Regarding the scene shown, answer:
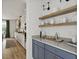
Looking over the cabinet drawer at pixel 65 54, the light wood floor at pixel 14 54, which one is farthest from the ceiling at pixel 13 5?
the cabinet drawer at pixel 65 54

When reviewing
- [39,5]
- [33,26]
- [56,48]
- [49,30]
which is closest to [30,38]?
[33,26]

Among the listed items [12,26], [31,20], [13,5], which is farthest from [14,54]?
[12,26]

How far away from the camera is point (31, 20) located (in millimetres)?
4508

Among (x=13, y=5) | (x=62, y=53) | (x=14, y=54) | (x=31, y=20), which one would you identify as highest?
(x=13, y=5)

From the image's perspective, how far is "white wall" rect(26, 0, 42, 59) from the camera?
447cm

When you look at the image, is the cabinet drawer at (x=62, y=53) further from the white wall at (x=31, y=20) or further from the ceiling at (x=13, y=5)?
the ceiling at (x=13, y=5)

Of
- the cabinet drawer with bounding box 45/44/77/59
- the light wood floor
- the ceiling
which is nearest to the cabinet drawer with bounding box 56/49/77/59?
the cabinet drawer with bounding box 45/44/77/59

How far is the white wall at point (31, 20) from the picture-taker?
14.7 ft

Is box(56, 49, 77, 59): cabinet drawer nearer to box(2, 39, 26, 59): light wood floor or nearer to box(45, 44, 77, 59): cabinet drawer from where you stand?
box(45, 44, 77, 59): cabinet drawer

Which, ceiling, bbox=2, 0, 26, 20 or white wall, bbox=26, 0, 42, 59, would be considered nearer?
white wall, bbox=26, 0, 42, 59

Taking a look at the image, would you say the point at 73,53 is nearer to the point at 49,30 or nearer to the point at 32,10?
the point at 49,30

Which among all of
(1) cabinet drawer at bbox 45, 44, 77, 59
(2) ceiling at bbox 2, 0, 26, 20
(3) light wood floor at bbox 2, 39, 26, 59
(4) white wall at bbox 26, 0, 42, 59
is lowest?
(3) light wood floor at bbox 2, 39, 26, 59

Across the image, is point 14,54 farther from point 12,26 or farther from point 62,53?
point 12,26

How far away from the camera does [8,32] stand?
16469 mm
